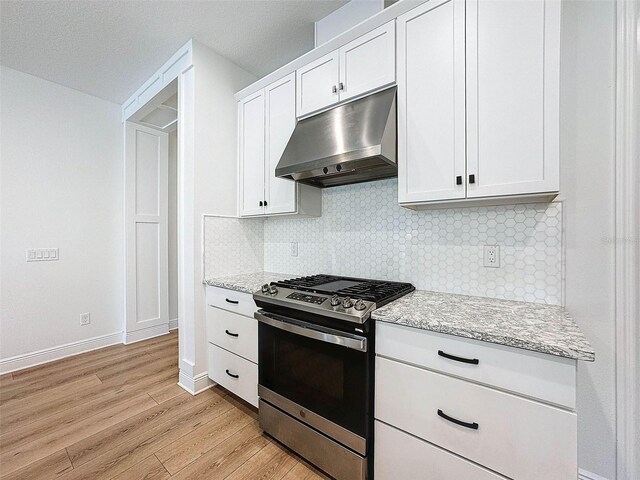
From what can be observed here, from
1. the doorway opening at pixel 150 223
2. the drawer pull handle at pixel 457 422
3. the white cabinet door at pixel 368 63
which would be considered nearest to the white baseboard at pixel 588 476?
the drawer pull handle at pixel 457 422

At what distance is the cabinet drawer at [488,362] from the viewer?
92 centimetres

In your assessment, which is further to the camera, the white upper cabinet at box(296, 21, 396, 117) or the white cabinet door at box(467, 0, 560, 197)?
the white upper cabinet at box(296, 21, 396, 117)

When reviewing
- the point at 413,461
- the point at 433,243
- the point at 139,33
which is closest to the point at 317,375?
the point at 413,461

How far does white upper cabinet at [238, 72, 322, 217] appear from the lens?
7.09 feet

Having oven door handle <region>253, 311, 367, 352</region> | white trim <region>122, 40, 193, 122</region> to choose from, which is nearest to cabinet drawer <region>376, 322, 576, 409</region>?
oven door handle <region>253, 311, 367, 352</region>

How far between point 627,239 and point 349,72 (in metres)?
1.70

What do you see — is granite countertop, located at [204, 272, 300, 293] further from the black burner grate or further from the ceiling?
the ceiling

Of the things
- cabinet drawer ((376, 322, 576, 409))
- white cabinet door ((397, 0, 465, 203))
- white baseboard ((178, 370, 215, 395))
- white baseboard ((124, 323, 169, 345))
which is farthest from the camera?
white baseboard ((124, 323, 169, 345))

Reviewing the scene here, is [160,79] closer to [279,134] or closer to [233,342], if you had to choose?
[279,134]

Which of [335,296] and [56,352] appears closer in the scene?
[335,296]

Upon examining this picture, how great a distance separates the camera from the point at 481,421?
1.06m

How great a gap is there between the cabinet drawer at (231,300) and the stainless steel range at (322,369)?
213mm

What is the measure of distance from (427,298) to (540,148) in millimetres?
902

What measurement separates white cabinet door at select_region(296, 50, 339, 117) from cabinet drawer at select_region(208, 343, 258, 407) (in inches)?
73.9
